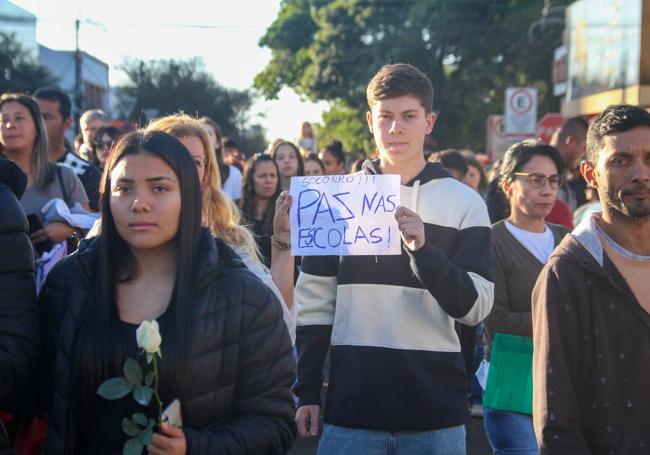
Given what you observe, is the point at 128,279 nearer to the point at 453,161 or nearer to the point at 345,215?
the point at 345,215

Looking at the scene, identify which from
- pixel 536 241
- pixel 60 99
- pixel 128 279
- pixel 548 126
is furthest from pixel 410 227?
pixel 548 126

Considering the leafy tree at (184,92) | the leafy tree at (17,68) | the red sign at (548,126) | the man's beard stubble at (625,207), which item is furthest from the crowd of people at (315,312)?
the leafy tree at (184,92)

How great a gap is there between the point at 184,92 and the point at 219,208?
61.1 meters

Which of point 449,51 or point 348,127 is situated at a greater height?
point 449,51

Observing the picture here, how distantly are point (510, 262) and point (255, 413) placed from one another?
97.3 inches

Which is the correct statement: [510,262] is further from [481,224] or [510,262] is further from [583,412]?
[583,412]

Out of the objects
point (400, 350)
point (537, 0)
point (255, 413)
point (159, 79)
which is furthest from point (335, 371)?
point (159, 79)

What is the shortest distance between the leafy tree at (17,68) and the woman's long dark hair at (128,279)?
3928 cm

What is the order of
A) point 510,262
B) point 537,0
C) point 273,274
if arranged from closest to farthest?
point 273,274
point 510,262
point 537,0

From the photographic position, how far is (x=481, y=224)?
13.2 ft

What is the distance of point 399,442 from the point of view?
3.92m

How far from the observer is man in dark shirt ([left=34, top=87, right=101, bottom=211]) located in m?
6.33

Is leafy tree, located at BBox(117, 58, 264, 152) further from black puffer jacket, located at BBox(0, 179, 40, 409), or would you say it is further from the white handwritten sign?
black puffer jacket, located at BBox(0, 179, 40, 409)

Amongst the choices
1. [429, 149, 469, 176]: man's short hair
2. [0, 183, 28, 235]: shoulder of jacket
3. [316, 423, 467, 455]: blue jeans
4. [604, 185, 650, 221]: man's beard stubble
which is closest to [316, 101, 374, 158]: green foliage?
[429, 149, 469, 176]: man's short hair
